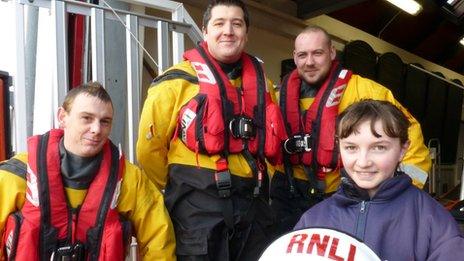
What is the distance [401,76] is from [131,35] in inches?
261

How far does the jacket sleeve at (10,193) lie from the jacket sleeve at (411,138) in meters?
1.36

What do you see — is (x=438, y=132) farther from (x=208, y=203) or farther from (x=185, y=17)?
(x=208, y=203)

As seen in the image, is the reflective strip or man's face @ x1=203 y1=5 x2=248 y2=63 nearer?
man's face @ x1=203 y1=5 x2=248 y2=63

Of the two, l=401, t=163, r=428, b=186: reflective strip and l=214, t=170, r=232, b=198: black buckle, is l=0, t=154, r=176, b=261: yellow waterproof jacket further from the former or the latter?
l=401, t=163, r=428, b=186: reflective strip

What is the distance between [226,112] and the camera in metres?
1.88

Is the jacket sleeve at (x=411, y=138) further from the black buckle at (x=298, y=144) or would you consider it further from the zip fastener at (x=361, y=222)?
the zip fastener at (x=361, y=222)

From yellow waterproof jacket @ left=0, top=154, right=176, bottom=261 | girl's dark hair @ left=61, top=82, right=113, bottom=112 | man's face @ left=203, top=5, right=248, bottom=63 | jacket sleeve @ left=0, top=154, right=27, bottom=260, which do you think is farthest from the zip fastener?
jacket sleeve @ left=0, top=154, right=27, bottom=260

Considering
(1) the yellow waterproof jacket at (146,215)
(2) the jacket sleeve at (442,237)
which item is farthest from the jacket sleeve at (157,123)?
(2) the jacket sleeve at (442,237)

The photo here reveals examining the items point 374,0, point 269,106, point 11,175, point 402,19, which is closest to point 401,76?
point 402,19

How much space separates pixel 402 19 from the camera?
8.27 metres

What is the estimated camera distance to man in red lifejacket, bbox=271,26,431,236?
2.24 m

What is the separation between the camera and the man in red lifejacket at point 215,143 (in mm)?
1823

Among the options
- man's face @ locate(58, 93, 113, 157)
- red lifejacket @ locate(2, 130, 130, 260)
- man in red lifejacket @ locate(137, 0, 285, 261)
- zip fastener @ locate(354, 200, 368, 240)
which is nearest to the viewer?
zip fastener @ locate(354, 200, 368, 240)

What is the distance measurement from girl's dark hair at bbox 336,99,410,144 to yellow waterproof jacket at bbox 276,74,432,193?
0.59 meters
